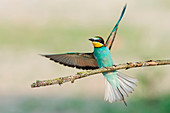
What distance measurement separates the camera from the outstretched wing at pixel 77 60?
1673 millimetres

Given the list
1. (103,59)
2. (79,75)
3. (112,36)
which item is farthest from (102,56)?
(79,75)

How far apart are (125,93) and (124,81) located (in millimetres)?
76

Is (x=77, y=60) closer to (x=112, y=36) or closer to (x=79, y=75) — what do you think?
(x=112, y=36)

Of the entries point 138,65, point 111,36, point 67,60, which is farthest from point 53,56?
point 138,65

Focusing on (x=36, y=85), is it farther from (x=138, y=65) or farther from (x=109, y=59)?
(x=109, y=59)

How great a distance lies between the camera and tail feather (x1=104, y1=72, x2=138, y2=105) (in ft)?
5.59

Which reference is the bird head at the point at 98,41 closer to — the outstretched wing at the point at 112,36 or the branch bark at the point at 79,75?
the outstretched wing at the point at 112,36

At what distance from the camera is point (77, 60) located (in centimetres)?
173

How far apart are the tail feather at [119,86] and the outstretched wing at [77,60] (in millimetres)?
137

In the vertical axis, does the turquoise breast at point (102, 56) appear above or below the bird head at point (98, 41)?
below

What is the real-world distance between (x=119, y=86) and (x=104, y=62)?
0.20 metres

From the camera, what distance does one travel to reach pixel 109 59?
5.62 ft

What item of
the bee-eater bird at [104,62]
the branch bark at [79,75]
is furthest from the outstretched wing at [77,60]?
the branch bark at [79,75]

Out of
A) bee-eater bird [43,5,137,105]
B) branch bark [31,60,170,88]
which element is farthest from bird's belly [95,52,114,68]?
branch bark [31,60,170,88]
